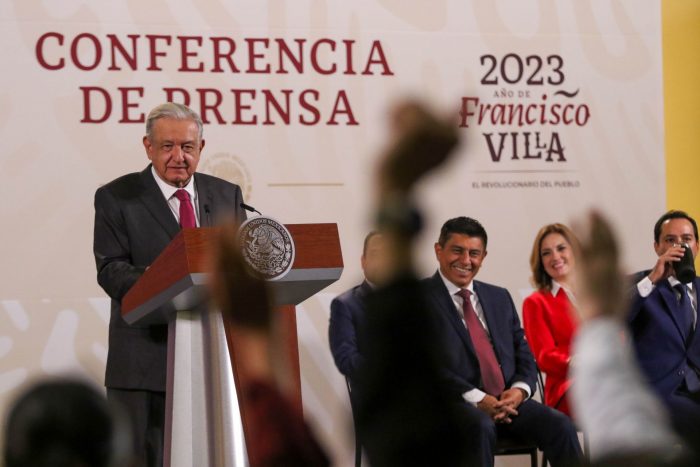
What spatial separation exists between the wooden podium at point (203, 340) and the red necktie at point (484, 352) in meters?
2.30

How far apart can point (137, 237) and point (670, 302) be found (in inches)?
111

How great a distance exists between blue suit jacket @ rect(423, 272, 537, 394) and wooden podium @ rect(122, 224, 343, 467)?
82.2 inches

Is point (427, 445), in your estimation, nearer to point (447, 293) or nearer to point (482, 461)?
point (482, 461)

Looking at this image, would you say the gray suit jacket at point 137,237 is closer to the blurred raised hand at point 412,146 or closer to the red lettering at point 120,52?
the red lettering at point 120,52

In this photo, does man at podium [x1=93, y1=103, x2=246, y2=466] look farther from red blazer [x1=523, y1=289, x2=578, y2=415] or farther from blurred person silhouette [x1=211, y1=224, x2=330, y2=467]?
blurred person silhouette [x1=211, y1=224, x2=330, y2=467]

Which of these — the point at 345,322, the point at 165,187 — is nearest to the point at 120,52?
the point at 345,322

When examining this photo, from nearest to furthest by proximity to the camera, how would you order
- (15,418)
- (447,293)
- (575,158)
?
(15,418), (447,293), (575,158)

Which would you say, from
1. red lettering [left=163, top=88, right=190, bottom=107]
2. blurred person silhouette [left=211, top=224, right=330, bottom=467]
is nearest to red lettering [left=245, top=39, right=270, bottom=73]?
red lettering [left=163, top=88, right=190, bottom=107]

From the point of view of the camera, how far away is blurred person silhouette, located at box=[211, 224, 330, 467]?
97 cm

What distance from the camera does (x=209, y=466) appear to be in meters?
2.47

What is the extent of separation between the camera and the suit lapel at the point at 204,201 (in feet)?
11.3

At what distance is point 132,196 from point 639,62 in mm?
3618

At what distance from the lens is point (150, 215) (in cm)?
350

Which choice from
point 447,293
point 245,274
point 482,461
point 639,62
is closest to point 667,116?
point 639,62
